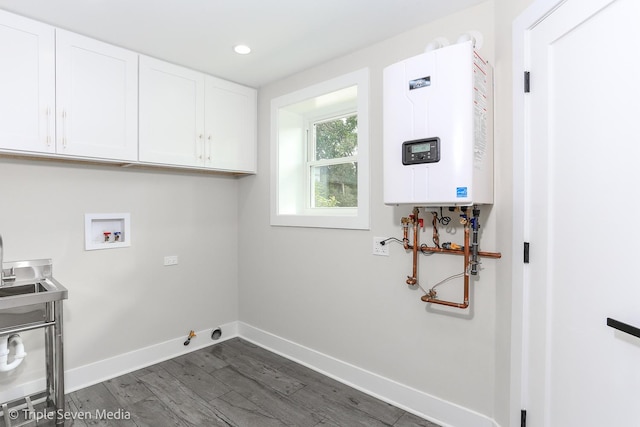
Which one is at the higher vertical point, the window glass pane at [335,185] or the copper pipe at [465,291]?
the window glass pane at [335,185]

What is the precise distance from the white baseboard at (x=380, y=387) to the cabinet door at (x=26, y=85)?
2268 mm

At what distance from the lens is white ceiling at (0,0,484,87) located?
185 centimetres

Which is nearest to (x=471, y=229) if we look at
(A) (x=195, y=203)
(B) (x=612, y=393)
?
(B) (x=612, y=393)

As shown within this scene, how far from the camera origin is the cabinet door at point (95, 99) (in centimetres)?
207

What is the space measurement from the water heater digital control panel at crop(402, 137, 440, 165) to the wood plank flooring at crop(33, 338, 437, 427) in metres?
1.58

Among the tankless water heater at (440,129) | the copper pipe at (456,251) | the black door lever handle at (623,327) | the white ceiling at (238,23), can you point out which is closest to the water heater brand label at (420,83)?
the tankless water heater at (440,129)

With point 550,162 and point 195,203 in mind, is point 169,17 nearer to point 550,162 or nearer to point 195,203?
point 195,203

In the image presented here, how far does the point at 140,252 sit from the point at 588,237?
2.92 metres

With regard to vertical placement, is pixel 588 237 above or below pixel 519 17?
below

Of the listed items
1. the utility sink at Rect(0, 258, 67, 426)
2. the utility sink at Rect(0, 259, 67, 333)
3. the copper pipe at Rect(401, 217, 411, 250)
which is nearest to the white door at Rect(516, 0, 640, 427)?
the copper pipe at Rect(401, 217, 411, 250)

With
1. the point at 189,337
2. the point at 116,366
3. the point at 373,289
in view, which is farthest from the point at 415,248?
the point at 116,366

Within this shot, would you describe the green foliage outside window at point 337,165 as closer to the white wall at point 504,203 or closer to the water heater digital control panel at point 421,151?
the water heater digital control panel at point 421,151

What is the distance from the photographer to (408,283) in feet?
6.77

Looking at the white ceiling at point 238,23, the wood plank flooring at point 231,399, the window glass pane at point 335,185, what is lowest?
the wood plank flooring at point 231,399
